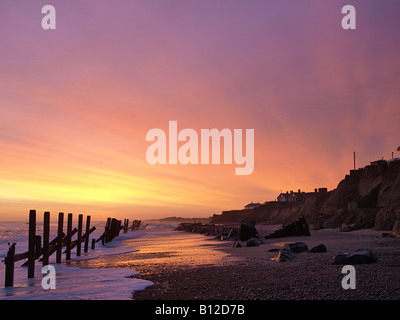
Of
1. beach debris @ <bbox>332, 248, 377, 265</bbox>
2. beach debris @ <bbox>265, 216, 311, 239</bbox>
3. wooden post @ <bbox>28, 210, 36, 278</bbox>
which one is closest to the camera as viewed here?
beach debris @ <bbox>332, 248, 377, 265</bbox>

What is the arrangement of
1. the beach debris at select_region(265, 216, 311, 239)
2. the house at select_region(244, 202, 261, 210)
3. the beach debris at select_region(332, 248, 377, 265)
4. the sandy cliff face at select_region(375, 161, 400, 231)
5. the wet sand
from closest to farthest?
the wet sand
the beach debris at select_region(332, 248, 377, 265)
the beach debris at select_region(265, 216, 311, 239)
the sandy cliff face at select_region(375, 161, 400, 231)
the house at select_region(244, 202, 261, 210)

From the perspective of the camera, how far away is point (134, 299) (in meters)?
7.29

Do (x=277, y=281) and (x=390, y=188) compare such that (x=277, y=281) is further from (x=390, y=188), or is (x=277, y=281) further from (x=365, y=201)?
(x=365, y=201)

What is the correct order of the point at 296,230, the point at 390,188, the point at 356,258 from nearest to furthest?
1. the point at 356,258
2. the point at 296,230
3. the point at 390,188

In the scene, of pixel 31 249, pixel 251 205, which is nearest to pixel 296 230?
pixel 31 249

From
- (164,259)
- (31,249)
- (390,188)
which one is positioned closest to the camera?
(31,249)

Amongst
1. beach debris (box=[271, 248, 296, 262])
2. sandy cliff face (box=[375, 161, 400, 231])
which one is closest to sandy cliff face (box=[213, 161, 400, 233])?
sandy cliff face (box=[375, 161, 400, 231])

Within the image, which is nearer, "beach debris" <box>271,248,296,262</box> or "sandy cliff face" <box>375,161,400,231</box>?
"beach debris" <box>271,248,296,262</box>

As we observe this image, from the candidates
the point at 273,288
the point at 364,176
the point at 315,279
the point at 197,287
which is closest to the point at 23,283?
the point at 197,287

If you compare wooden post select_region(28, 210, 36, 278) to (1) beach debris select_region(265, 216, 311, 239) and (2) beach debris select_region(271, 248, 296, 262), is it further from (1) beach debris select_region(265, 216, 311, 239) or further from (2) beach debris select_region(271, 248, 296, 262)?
(1) beach debris select_region(265, 216, 311, 239)
